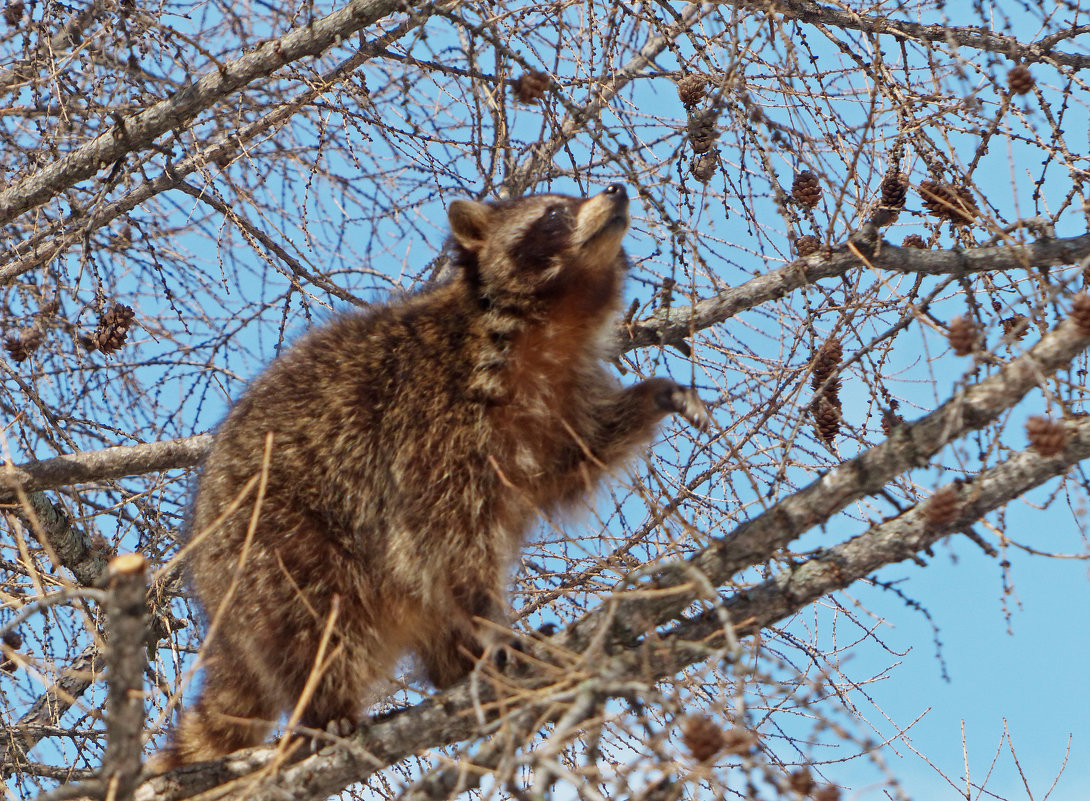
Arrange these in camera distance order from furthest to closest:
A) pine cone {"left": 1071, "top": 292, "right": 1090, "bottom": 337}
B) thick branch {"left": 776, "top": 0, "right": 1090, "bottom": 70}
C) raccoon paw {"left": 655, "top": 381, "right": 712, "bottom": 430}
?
thick branch {"left": 776, "top": 0, "right": 1090, "bottom": 70}
raccoon paw {"left": 655, "top": 381, "right": 712, "bottom": 430}
pine cone {"left": 1071, "top": 292, "right": 1090, "bottom": 337}

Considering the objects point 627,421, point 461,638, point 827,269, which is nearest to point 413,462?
point 461,638

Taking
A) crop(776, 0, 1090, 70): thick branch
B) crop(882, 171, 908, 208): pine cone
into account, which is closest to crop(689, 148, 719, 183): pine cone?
crop(776, 0, 1090, 70): thick branch

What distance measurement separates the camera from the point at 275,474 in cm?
411

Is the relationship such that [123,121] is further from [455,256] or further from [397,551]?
[397,551]

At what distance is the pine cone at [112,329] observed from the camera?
5.29 m

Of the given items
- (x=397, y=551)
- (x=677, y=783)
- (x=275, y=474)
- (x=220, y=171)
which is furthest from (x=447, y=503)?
(x=220, y=171)

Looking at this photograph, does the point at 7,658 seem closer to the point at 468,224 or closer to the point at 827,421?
the point at 468,224

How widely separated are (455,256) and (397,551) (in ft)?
4.51

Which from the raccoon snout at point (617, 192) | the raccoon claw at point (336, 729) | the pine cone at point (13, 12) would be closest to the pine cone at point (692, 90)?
the raccoon snout at point (617, 192)

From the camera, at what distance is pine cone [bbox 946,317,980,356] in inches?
119

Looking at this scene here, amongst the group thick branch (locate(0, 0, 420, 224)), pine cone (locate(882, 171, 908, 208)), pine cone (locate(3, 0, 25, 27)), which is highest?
pine cone (locate(3, 0, 25, 27))

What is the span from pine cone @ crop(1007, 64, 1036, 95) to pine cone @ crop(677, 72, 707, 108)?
124 centimetres

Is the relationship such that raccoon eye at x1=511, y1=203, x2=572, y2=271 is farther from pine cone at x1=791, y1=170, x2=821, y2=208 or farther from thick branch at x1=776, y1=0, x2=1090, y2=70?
thick branch at x1=776, y1=0, x2=1090, y2=70

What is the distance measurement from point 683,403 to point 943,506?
4.27 ft
